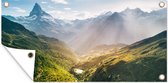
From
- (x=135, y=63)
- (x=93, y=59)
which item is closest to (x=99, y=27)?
(x=93, y=59)

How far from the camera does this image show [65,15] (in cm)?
255

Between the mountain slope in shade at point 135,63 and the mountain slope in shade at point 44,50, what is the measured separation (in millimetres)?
163

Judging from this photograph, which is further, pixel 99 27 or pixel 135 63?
pixel 99 27

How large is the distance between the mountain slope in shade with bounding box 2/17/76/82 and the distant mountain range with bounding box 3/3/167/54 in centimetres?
4

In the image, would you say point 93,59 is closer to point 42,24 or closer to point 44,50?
point 44,50

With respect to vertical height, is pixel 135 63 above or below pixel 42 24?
below

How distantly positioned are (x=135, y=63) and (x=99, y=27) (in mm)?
345

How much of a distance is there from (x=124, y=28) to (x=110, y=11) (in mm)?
146

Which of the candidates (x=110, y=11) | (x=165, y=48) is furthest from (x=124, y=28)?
(x=165, y=48)

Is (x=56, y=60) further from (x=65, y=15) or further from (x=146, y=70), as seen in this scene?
(x=146, y=70)

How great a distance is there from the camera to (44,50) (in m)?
2.54

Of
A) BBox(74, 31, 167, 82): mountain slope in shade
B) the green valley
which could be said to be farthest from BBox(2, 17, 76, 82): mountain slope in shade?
BBox(74, 31, 167, 82): mountain slope in shade

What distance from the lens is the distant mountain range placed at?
2.45 metres

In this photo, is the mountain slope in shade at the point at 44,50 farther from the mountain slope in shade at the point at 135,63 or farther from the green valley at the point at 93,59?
the mountain slope in shade at the point at 135,63
